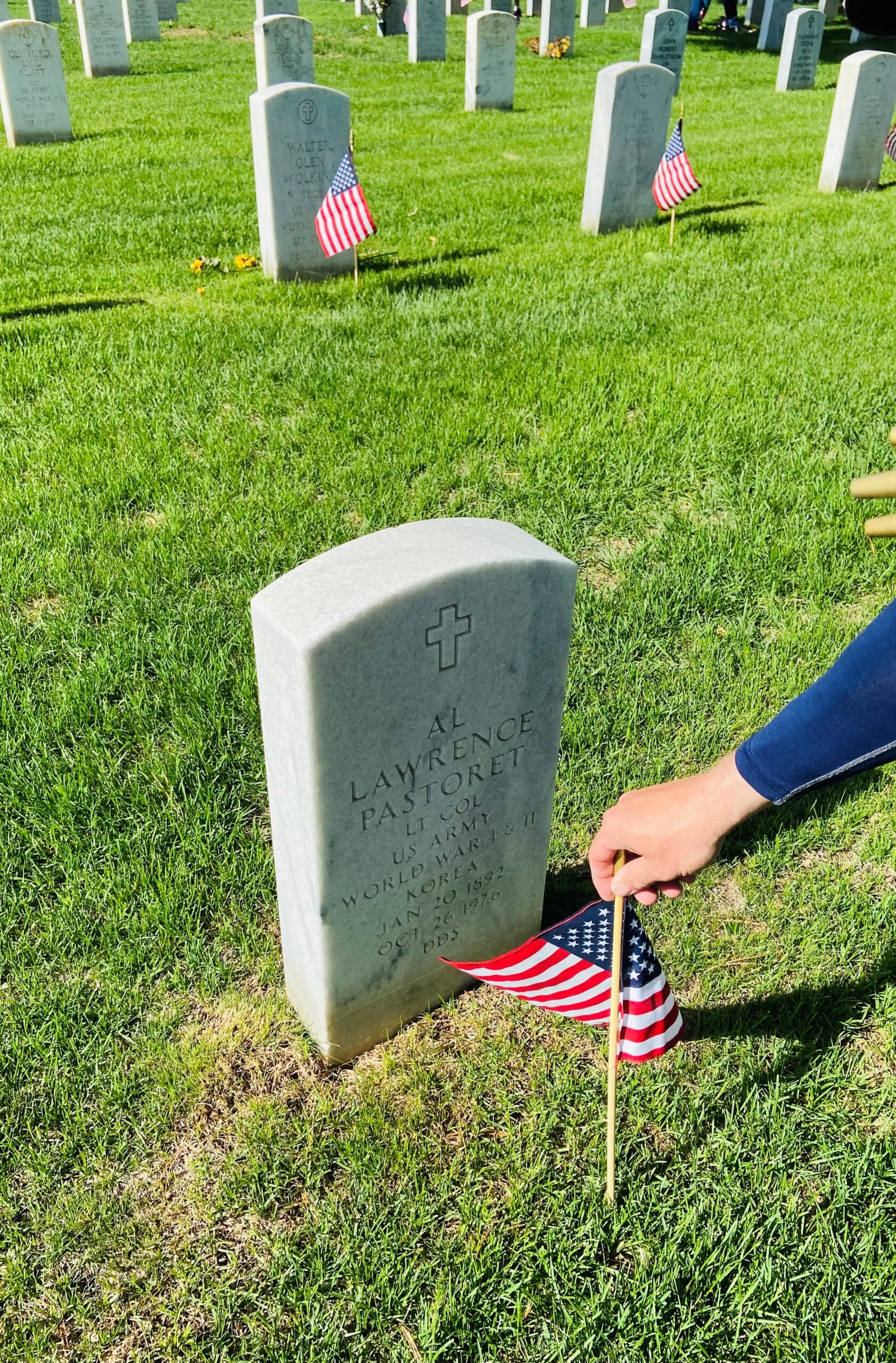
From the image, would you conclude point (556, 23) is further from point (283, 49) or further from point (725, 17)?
point (725, 17)

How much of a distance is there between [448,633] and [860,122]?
10510 mm

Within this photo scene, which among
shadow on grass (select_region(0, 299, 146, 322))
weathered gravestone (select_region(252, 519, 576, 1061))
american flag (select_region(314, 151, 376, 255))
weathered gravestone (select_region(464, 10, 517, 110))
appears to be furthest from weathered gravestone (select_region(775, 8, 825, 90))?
weathered gravestone (select_region(252, 519, 576, 1061))

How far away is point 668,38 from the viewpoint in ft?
48.1

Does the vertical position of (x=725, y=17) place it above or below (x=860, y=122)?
above

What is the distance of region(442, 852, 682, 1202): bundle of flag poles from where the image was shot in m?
2.27

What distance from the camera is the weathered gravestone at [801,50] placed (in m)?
16.0

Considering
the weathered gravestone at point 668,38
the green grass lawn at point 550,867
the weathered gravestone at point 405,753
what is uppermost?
the weathered gravestone at point 668,38

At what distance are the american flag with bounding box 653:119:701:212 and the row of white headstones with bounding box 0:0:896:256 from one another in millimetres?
784

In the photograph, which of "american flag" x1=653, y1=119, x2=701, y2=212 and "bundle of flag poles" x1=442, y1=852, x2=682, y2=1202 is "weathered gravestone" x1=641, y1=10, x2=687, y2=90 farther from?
"bundle of flag poles" x1=442, y1=852, x2=682, y2=1202

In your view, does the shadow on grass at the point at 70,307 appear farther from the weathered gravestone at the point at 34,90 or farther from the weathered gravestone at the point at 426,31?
the weathered gravestone at the point at 426,31

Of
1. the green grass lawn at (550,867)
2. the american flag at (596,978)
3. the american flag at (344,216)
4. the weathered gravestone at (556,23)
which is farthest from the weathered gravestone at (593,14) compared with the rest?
the american flag at (596,978)

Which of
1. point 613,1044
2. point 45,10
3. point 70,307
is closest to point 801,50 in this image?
point 70,307

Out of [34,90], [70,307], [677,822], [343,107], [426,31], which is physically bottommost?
[70,307]

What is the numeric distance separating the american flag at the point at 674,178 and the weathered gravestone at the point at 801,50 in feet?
34.8
